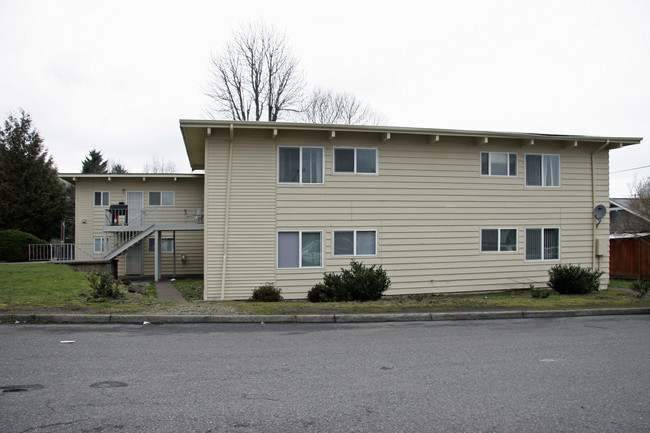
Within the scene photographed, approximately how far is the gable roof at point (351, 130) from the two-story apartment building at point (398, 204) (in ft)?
0.15

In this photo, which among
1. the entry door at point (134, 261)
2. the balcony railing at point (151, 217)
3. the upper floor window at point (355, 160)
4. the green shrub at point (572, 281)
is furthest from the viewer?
the entry door at point (134, 261)

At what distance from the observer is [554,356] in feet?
23.7

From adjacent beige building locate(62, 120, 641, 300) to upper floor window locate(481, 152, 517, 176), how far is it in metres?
0.04

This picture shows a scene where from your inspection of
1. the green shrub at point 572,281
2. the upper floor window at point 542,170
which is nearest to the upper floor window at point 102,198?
the upper floor window at point 542,170

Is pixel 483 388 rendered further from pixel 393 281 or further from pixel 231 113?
pixel 231 113

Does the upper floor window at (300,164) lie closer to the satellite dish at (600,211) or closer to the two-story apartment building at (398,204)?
the two-story apartment building at (398,204)

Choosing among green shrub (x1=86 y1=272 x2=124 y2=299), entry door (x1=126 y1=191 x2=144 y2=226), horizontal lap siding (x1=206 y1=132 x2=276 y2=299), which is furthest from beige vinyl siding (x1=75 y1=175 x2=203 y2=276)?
green shrub (x1=86 y1=272 x2=124 y2=299)

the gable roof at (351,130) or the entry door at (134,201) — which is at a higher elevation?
the gable roof at (351,130)

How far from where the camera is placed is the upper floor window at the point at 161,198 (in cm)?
2769

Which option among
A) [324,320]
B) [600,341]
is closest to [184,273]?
[324,320]

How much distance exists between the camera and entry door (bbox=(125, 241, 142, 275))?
89.5 ft

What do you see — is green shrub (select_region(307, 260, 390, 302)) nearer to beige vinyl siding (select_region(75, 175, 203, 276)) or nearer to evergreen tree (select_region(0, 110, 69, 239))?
beige vinyl siding (select_region(75, 175, 203, 276))

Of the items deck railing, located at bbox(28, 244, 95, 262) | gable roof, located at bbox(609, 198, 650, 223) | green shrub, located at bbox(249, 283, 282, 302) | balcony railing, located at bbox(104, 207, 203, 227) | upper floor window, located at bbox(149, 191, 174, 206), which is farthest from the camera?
upper floor window, located at bbox(149, 191, 174, 206)

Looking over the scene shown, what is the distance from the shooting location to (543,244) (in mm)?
18609
